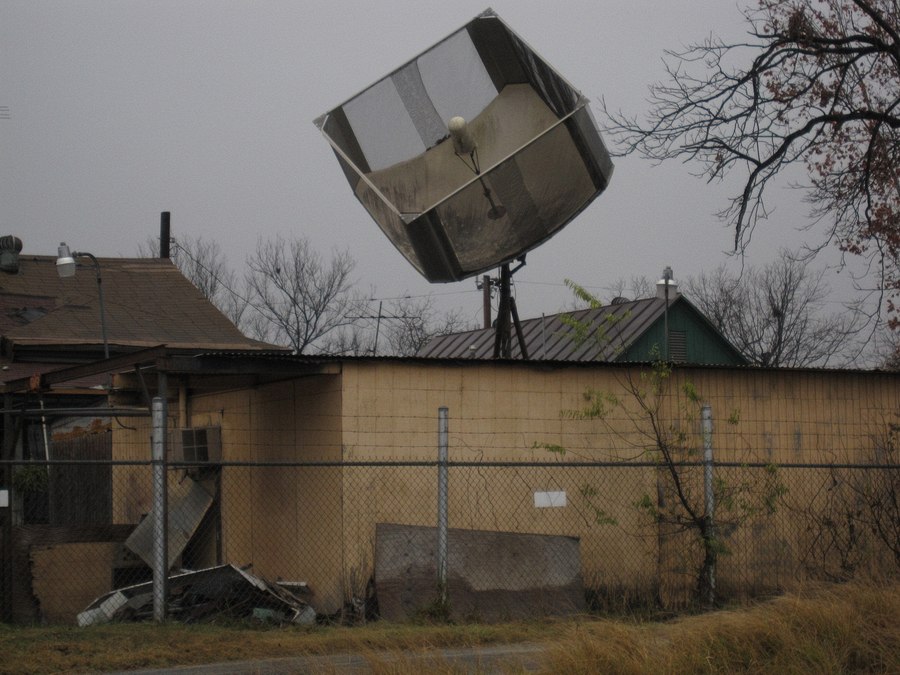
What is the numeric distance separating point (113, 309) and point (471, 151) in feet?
58.4

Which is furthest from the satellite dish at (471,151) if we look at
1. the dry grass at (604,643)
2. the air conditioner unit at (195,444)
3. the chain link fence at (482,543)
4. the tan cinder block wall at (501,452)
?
the dry grass at (604,643)

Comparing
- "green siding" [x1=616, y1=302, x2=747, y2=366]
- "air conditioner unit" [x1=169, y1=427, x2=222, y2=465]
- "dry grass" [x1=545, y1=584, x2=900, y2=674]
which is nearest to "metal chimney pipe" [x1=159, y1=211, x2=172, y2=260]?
"green siding" [x1=616, y1=302, x2=747, y2=366]

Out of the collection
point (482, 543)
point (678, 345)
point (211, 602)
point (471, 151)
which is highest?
point (471, 151)

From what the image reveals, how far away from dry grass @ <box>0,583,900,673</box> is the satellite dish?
4273 millimetres

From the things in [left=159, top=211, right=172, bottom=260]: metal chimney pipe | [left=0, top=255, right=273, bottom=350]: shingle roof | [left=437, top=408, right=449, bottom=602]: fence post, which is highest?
[left=159, top=211, right=172, bottom=260]: metal chimney pipe

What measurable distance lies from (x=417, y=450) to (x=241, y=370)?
1982mm

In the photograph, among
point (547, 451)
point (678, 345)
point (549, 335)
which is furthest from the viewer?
point (678, 345)

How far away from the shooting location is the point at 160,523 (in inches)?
380

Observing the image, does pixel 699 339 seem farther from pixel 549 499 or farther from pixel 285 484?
pixel 549 499

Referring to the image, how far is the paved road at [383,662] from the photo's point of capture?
710cm

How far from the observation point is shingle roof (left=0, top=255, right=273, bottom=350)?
26094 millimetres

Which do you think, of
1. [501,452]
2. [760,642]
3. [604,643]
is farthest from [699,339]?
[604,643]

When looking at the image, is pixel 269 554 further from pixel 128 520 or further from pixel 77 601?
pixel 128 520

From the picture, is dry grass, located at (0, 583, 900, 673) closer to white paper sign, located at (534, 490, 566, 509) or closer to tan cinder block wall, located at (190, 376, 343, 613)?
white paper sign, located at (534, 490, 566, 509)
